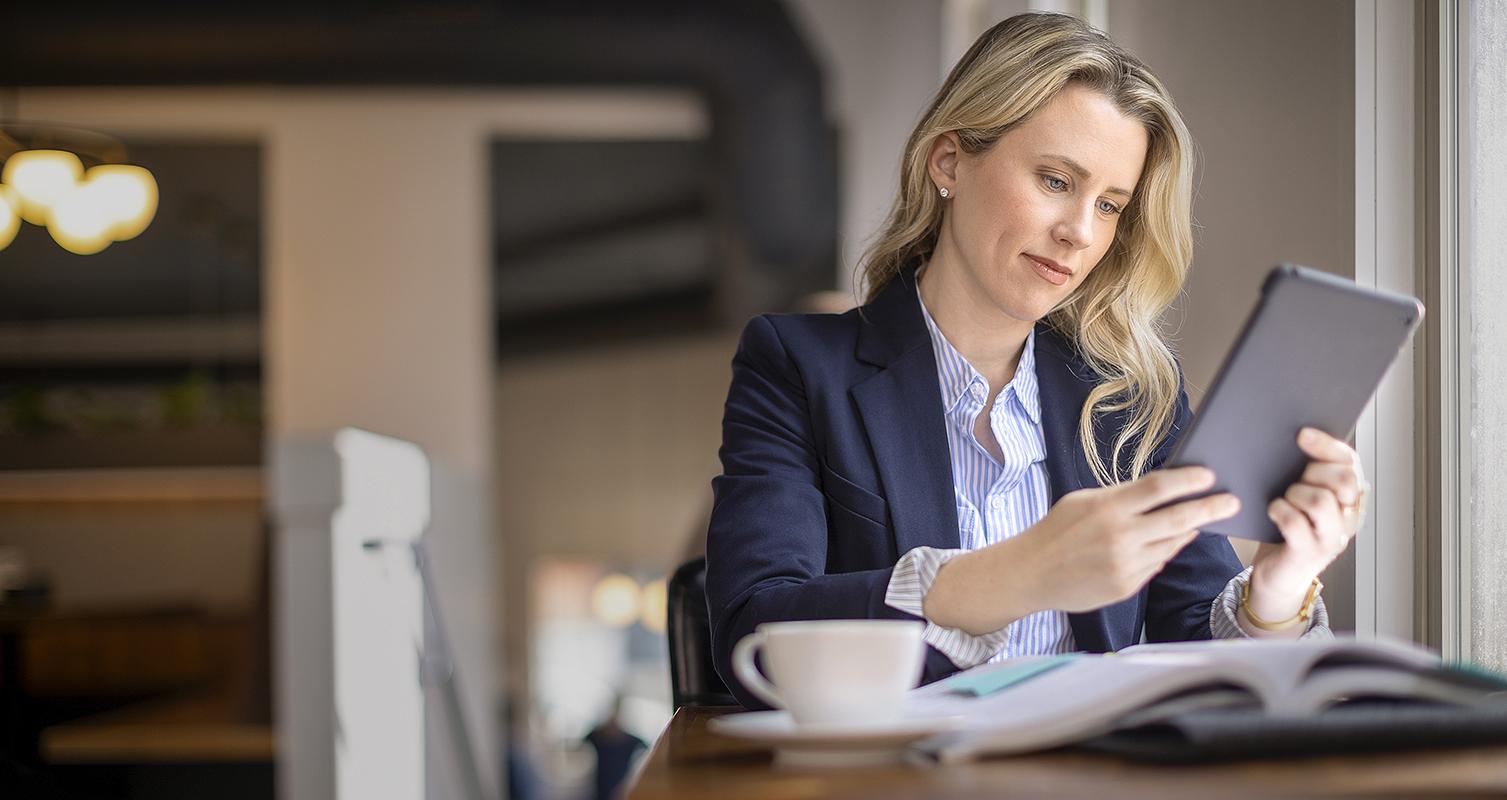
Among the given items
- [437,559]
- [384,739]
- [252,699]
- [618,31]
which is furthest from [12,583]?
[384,739]

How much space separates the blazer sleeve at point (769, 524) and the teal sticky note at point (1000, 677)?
0.31ft

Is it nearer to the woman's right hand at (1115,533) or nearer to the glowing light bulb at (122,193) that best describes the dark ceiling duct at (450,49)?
the glowing light bulb at (122,193)

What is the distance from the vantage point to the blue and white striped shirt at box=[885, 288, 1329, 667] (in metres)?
1.33

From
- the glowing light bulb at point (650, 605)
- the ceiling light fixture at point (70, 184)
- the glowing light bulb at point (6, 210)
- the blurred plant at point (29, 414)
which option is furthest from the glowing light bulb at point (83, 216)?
the glowing light bulb at point (650, 605)

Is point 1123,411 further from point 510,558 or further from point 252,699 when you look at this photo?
point 510,558

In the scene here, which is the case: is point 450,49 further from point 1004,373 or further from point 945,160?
point 1004,373

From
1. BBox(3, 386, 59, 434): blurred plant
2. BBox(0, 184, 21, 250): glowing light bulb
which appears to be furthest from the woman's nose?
BBox(3, 386, 59, 434): blurred plant

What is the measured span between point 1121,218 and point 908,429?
377 mm

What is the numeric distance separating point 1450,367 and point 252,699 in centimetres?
344

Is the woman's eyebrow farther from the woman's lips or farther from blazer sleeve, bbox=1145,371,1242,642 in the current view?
blazer sleeve, bbox=1145,371,1242,642

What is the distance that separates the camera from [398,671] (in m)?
2.87

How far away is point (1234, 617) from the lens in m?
1.26

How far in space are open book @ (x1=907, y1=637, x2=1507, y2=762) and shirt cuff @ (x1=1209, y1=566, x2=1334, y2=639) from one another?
0.39 metres

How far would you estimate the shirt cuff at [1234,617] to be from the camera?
1.21 metres
